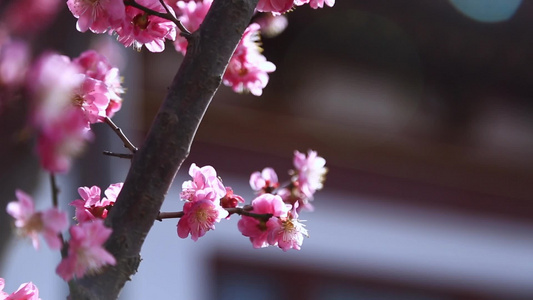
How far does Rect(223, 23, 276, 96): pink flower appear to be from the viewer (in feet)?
3.78

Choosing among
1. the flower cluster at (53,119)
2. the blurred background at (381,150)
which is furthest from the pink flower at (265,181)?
the blurred background at (381,150)

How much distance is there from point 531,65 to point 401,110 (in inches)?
33.1

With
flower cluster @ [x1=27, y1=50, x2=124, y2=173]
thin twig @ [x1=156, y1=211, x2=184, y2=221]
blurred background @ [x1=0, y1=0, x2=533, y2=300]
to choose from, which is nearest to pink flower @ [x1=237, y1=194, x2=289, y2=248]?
thin twig @ [x1=156, y1=211, x2=184, y2=221]

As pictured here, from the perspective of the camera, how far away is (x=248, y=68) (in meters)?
1.16

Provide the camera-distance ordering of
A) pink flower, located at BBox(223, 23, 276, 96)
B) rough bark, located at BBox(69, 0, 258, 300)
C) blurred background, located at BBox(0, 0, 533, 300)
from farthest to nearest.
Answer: blurred background, located at BBox(0, 0, 533, 300), pink flower, located at BBox(223, 23, 276, 96), rough bark, located at BBox(69, 0, 258, 300)

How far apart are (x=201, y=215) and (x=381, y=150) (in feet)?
12.2

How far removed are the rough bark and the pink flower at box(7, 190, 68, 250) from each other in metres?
0.04

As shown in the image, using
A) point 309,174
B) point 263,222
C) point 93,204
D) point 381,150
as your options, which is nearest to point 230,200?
point 263,222

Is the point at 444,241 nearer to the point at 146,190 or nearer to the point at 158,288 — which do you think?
the point at 158,288

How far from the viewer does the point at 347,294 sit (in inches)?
167

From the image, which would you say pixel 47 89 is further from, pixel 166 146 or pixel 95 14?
pixel 95 14

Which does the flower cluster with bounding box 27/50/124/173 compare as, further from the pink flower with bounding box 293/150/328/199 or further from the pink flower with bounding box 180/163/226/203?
the pink flower with bounding box 293/150/328/199

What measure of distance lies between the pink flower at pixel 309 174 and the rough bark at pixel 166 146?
1.39 feet

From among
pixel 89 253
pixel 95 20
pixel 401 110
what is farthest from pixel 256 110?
pixel 89 253
